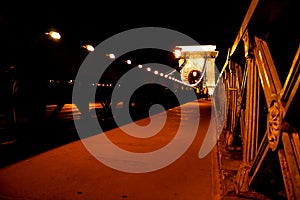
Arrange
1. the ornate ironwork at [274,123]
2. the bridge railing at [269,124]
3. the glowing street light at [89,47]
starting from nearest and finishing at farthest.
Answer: the bridge railing at [269,124], the ornate ironwork at [274,123], the glowing street light at [89,47]

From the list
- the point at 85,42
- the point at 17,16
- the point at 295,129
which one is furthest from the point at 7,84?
the point at 295,129

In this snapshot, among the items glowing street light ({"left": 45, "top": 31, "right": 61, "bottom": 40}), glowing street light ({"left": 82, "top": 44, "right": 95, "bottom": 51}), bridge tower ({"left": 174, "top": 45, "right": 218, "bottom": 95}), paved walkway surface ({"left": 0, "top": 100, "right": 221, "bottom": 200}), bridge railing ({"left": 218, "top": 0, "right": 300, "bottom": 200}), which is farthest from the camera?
bridge tower ({"left": 174, "top": 45, "right": 218, "bottom": 95})

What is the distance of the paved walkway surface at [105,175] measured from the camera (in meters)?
3.07

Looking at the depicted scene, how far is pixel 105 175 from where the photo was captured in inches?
147

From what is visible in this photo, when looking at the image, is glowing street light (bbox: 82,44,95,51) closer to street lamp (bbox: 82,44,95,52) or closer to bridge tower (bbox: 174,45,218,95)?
street lamp (bbox: 82,44,95,52)

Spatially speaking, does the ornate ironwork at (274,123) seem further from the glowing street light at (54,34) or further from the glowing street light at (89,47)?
the glowing street light at (89,47)

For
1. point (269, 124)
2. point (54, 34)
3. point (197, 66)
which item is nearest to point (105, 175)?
point (269, 124)

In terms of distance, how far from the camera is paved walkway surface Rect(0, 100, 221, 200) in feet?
10.1

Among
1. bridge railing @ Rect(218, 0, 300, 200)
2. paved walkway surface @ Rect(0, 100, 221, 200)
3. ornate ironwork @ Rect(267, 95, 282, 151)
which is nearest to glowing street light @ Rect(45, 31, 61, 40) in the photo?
paved walkway surface @ Rect(0, 100, 221, 200)

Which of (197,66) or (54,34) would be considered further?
(197,66)

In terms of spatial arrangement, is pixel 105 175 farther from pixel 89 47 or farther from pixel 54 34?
pixel 89 47

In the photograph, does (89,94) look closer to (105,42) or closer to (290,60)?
(105,42)

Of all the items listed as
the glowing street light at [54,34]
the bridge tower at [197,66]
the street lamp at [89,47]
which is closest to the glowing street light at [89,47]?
the street lamp at [89,47]

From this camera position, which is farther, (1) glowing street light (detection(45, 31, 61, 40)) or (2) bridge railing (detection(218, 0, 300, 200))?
(1) glowing street light (detection(45, 31, 61, 40))
